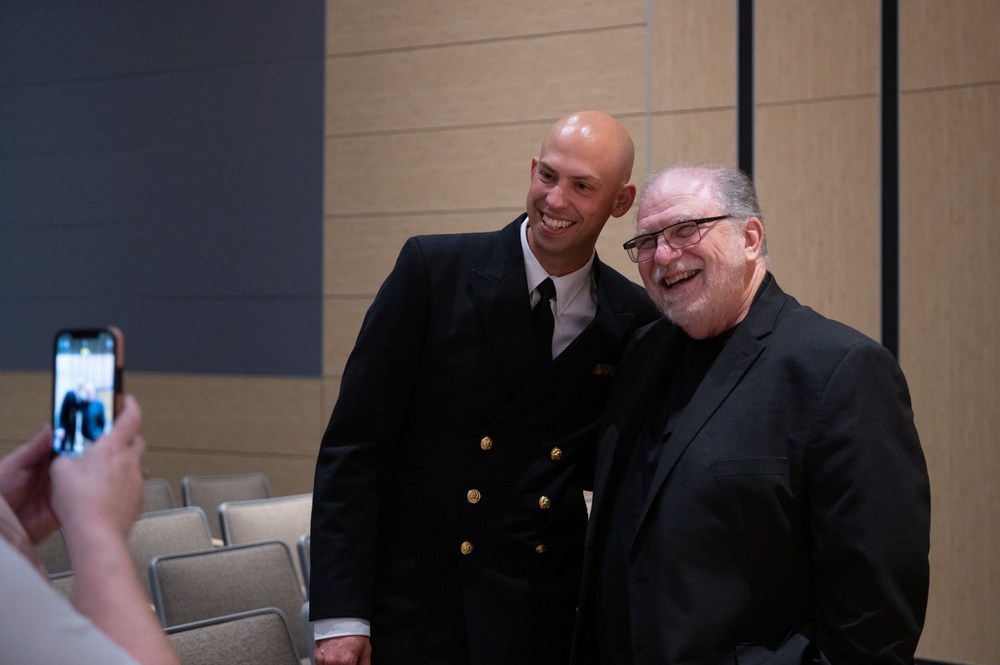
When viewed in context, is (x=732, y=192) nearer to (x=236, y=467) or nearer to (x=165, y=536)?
(x=165, y=536)

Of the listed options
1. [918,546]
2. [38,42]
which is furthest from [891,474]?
[38,42]

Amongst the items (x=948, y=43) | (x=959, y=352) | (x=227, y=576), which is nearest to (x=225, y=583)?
(x=227, y=576)

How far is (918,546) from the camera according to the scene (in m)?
1.72

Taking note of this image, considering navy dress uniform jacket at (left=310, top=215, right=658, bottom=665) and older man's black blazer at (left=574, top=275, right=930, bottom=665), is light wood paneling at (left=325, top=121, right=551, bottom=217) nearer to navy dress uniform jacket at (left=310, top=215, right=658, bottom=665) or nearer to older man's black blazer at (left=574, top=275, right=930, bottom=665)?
navy dress uniform jacket at (left=310, top=215, right=658, bottom=665)

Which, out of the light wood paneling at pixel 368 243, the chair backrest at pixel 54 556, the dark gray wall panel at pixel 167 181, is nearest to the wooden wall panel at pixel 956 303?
the light wood paneling at pixel 368 243

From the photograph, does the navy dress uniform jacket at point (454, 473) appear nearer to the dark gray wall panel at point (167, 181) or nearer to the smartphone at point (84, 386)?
the smartphone at point (84, 386)

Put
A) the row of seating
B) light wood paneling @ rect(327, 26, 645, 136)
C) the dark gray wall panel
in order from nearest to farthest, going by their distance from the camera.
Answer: the row of seating, light wood paneling @ rect(327, 26, 645, 136), the dark gray wall panel

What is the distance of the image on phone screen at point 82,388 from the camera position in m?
0.98

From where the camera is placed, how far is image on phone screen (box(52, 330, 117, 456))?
38.5 inches

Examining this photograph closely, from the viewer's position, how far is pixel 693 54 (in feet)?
18.4

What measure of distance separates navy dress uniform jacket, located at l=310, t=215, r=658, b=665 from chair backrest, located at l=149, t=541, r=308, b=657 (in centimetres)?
126

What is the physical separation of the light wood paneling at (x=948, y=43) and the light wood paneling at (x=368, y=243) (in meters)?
2.67

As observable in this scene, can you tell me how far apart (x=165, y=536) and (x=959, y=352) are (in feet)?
13.2

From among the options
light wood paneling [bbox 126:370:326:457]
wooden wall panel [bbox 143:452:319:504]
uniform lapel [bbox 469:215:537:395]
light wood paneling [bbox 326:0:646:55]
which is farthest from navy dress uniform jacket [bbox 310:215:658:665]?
→ light wood paneling [bbox 126:370:326:457]
